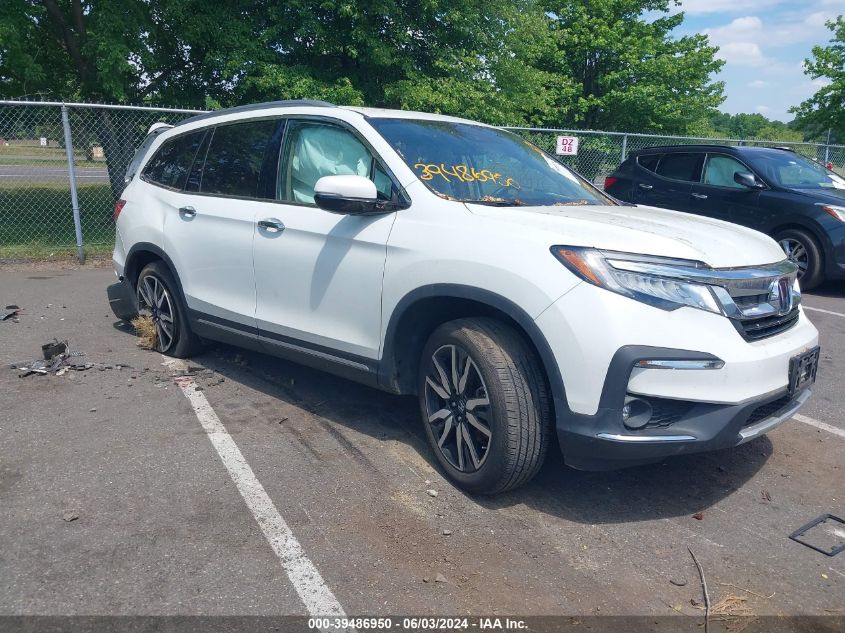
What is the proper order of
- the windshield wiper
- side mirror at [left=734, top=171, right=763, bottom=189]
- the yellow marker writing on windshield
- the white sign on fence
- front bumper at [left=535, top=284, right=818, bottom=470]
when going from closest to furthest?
Result: 1. front bumper at [left=535, top=284, right=818, bottom=470]
2. the windshield wiper
3. the yellow marker writing on windshield
4. side mirror at [left=734, top=171, right=763, bottom=189]
5. the white sign on fence

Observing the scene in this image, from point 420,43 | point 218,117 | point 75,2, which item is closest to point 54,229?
point 75,2

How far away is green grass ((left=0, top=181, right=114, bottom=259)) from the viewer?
1105 centimetres

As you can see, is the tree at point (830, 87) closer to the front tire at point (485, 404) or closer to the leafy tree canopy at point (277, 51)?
the leafy tree canopy at point (277, 51)

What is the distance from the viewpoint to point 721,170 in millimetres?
9320

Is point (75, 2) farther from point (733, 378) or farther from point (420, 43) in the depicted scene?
point (733, 378)

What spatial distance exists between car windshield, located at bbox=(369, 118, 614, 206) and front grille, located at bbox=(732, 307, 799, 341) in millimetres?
1289

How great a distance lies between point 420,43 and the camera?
13578 millimetres

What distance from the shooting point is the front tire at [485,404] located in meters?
3.12

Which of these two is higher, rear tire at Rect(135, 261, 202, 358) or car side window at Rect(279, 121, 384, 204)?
car side window at Rect(279, 121, 384, 204)

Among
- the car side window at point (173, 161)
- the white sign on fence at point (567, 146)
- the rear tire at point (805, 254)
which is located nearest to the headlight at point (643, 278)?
the car side window at point (173, 161)

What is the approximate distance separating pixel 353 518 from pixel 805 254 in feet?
24.9

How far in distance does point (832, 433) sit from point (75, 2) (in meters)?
14.7

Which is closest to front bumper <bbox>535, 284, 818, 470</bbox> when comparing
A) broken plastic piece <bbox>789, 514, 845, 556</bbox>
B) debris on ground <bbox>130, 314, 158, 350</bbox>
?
broken plastic piece <bbox>789, 514, 845, 556</bbox>

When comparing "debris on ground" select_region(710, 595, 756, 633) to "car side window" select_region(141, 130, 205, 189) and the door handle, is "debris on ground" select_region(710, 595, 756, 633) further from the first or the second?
"car side window" select_region(141, 130, 205, 189)
